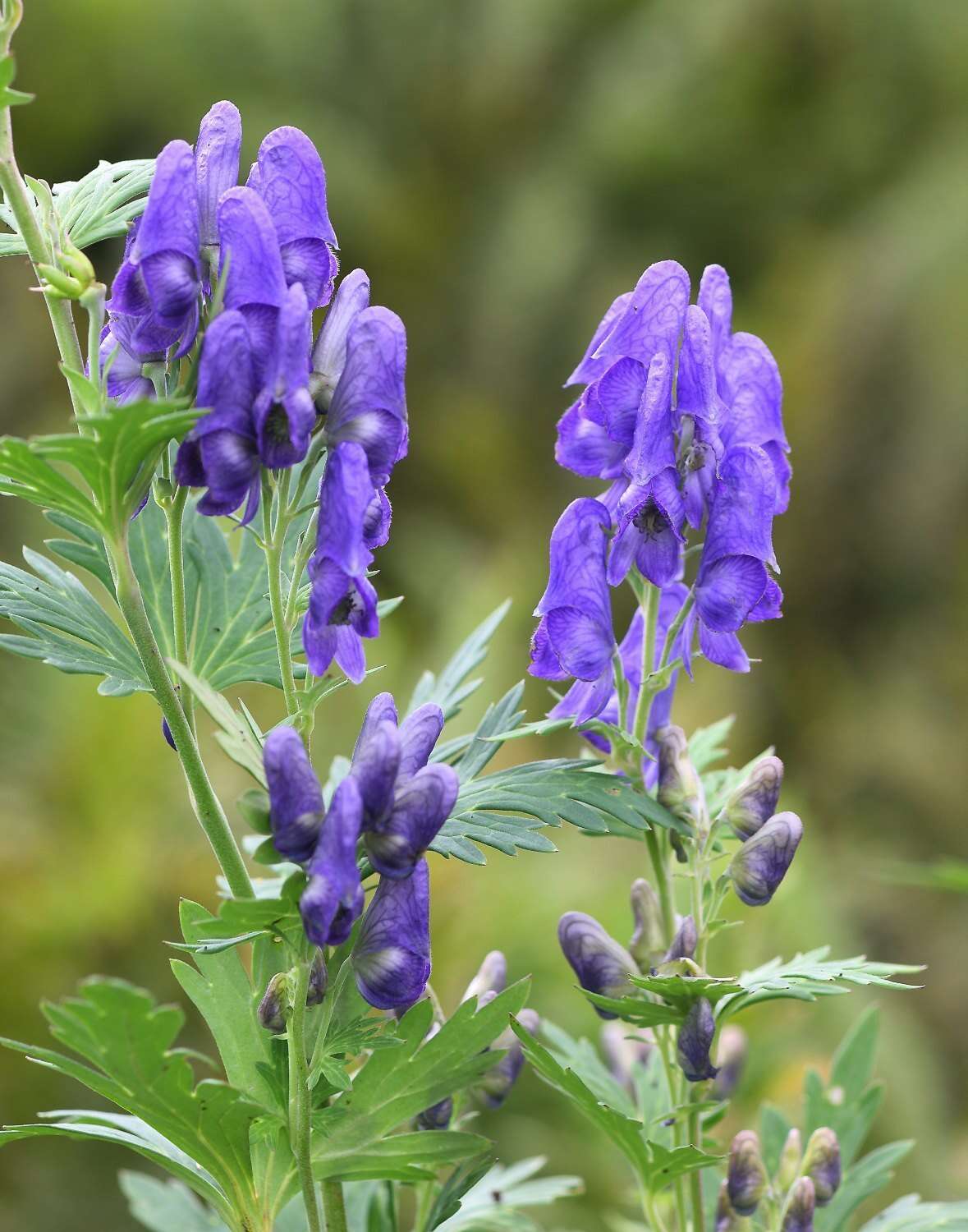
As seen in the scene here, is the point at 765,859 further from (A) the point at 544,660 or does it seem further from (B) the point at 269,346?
(B) the point at 269,346

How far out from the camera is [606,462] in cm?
77

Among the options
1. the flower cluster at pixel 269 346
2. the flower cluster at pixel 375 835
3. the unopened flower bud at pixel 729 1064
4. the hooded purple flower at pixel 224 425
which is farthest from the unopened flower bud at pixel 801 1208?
the hooded purple flower at pixel 224 425

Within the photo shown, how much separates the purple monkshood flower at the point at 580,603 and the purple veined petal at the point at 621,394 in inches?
1.9

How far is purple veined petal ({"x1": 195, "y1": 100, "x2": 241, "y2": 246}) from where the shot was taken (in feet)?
2.11

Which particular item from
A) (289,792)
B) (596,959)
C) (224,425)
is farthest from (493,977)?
(224,425)

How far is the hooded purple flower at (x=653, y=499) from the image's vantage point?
0.71m

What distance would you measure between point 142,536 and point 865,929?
2.68 m

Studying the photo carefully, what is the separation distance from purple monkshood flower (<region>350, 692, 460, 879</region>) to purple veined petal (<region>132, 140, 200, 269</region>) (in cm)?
24

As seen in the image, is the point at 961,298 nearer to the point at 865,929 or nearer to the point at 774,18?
the point at 774,18

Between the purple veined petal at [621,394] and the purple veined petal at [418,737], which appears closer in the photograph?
the purple veined petal at [418,737]

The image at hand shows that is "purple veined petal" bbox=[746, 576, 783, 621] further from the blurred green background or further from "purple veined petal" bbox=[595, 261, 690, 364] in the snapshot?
the blurred green background

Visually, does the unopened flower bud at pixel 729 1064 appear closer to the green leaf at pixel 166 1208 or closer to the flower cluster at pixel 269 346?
the green leaf at pixel 166 1208

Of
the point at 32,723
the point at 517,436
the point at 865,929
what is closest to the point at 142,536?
the point at 32,723

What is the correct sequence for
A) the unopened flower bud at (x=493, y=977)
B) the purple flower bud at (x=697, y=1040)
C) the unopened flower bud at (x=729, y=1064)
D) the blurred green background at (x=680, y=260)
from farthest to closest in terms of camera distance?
the blurred green background at (x=680, y=260) → the unopened flower bud at (x=729, y=1064) → the unopened flower bud at (x=493, y=977) → the purple flower bud at (x=697, y=1040)
